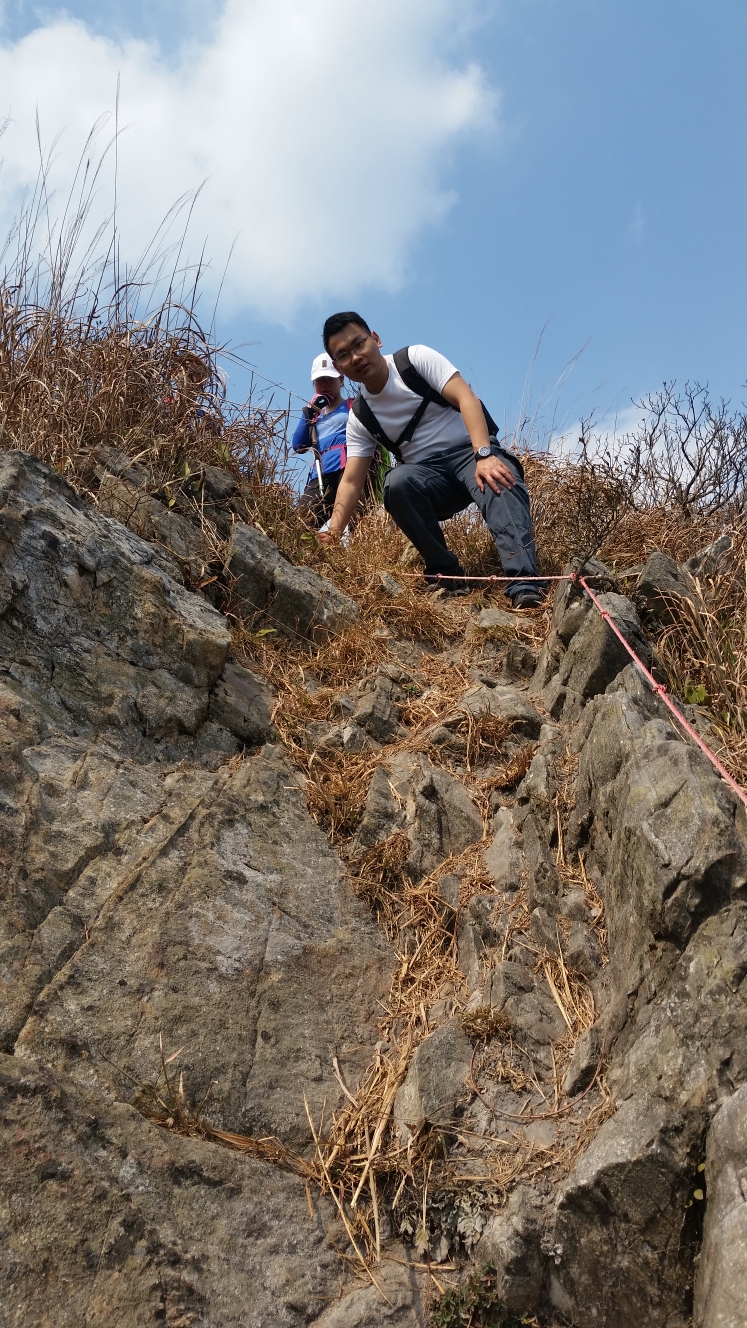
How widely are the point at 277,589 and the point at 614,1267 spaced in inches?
122

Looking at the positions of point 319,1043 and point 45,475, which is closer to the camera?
point 319,1043

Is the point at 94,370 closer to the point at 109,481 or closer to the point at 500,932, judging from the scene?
the point at 109,481

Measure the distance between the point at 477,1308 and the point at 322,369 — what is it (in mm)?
5541

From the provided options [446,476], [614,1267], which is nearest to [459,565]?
[446,476]

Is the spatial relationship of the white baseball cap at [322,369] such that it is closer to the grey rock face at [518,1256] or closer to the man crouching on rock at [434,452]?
the man crouching on rock at [434,452]

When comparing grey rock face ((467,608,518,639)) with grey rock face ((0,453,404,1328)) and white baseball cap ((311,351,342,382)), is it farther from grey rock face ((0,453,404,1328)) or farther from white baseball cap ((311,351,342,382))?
white baseball cap ((311,351,342,382))

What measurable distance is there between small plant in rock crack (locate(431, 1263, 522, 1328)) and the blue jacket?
475 centimetres

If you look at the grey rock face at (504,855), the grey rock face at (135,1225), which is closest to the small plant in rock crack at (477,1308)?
the grey rock face at (135,1225)

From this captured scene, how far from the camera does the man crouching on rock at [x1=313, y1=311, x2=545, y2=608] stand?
4.55 metres

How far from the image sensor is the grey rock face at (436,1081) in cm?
231

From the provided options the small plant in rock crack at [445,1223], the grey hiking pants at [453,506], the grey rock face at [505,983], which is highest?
the grey hiking pants at [453,506]

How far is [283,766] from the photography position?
3395 millimetres

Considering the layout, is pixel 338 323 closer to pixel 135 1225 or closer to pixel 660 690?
pixel 660 690

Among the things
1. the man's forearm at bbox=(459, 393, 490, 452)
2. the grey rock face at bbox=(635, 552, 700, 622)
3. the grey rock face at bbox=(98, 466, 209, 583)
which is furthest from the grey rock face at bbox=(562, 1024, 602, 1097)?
the man's forearm at bbox=(459, 393, 490, 452)
